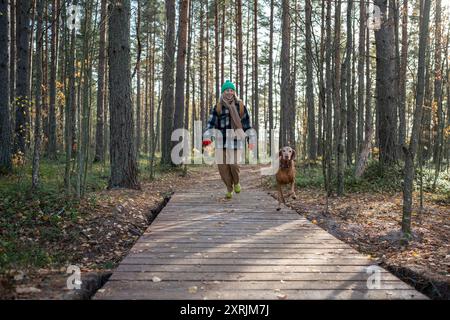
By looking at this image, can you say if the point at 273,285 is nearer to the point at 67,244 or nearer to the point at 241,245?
the point at 241,245

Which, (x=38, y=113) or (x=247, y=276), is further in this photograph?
(x=38, y=113)

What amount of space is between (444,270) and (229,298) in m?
2.69

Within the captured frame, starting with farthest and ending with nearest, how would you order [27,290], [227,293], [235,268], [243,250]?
[243,250]
[235,268]
[227,293]
[27,290]

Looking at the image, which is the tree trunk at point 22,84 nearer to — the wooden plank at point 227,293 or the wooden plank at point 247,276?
the wooden plank at point 247,276

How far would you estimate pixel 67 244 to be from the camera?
5281 mm

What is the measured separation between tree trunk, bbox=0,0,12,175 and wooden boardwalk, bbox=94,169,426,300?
23.7 feet

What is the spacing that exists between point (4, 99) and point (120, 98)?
459cm

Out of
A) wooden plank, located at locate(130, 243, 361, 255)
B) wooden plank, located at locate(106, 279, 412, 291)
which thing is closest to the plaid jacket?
wooden plank, located at locate(130, 243, 361, 255)

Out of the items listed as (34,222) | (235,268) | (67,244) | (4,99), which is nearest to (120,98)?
(34,222)

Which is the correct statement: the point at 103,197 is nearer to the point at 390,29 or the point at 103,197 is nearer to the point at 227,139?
the point at 227,139

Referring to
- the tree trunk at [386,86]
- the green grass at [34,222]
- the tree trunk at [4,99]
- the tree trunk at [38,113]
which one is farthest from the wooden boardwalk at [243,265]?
the tree trunk at [4,99]

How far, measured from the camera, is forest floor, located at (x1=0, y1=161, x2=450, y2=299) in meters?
3.37

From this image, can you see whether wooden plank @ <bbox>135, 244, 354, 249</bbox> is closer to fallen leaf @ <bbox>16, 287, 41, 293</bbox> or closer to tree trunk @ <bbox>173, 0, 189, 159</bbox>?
fallen leaf @ <bbox>16, 287, 41, 293</bbox>

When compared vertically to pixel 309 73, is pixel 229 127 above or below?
below
